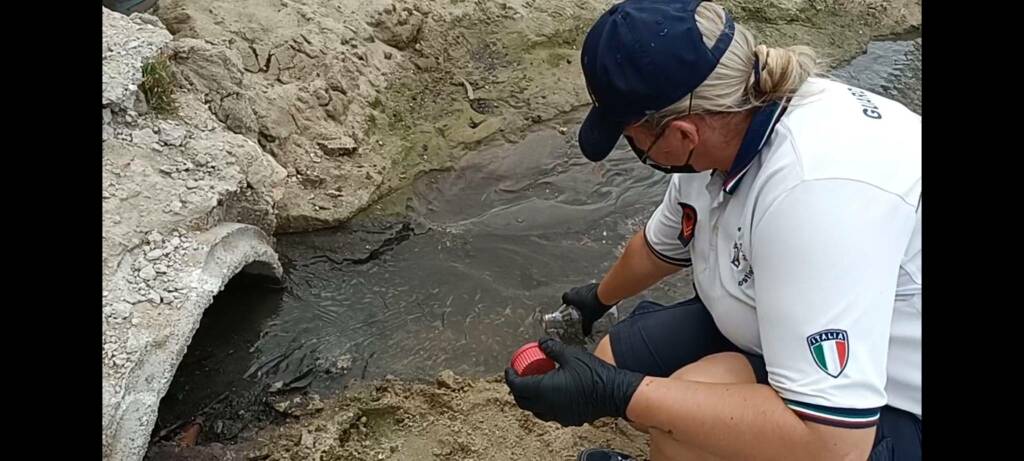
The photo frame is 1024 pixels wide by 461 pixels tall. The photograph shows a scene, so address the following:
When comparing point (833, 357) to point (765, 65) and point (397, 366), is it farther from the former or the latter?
point (397, 366)

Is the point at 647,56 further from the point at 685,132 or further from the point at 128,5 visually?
the point at 128,5

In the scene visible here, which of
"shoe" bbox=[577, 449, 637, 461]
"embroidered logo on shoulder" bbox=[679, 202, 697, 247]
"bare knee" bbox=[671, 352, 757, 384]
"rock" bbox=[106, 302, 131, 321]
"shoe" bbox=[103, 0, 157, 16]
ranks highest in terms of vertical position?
"embroidered logo on shoulder" bbox=[679, 202, 697, 247]

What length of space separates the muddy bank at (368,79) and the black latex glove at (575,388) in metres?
1.53

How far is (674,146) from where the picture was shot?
61.9 inches

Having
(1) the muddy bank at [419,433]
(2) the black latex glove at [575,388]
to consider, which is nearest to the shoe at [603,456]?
(1) the muddy bank at [419,433]

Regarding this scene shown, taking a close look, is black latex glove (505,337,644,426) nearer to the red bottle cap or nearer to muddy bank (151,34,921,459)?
the red bottle cap

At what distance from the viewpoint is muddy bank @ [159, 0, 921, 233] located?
318 cm

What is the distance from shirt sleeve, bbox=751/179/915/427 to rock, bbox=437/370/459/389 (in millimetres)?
1282

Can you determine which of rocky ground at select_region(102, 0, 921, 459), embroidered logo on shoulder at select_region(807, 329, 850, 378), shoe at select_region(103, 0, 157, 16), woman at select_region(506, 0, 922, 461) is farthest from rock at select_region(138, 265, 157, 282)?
shoe at select_region(103, 0, 157, 16)

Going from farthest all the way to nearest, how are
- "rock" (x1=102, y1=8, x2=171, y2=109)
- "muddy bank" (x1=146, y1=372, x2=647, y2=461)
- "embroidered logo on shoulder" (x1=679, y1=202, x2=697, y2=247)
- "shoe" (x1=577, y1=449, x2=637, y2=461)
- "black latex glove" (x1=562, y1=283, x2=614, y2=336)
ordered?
"black latex glove" (x1=562, y1=283, x2=614, y2=336), "rock" (x1=102, y1=8, x2=171, y2=109), "muddy bank" (x1=146, y1=372, x2=647, y2=461), "shoe" (x1=577, y1=449, x2=637, y2=461), "embroidered logo on shoulder" (x1=679, y1=202, x2=697, y2=247)

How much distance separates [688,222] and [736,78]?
517 millimetres

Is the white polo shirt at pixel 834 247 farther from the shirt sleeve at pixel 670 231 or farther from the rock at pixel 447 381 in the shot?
the rock at pixel 447 381

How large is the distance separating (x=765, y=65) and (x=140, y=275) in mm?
1616

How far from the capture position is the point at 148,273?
2164 mm
